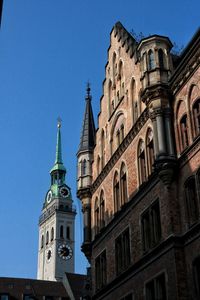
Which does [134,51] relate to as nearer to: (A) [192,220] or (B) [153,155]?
(B) [153,155]

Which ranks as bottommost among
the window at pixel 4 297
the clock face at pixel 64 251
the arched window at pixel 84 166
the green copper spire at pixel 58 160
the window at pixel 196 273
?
the window at pixel 196 273

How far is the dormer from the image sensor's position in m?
32.7

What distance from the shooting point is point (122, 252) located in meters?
35.4

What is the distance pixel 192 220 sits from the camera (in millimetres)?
28000

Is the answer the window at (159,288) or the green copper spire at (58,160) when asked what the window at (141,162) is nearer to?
the window at (159,288)

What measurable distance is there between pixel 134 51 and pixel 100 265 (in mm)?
14611

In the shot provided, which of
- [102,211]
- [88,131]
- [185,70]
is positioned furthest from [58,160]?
[185,70]

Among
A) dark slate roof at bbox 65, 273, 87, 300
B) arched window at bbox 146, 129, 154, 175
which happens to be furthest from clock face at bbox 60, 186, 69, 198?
arched window at bbox 146, 129, 154, 175

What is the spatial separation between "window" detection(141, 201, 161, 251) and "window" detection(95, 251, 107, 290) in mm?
7176

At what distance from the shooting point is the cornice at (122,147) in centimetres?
3432

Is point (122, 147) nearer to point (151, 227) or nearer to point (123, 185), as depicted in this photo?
point (123, 185)

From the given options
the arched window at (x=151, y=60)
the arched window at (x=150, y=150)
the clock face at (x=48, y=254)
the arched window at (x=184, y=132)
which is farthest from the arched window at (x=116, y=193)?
the clock face at (x=48, y=254)

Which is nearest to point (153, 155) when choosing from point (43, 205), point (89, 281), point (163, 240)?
point (163, 240)

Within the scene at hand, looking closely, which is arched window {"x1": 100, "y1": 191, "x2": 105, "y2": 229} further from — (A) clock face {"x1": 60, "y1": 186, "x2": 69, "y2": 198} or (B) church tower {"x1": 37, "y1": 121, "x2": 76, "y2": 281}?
(A) clock face {"x1": 60, "y1": 186, "x2": 69, "y2": 198}
